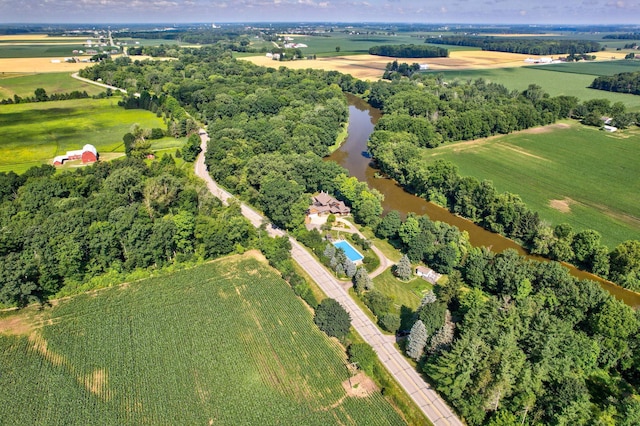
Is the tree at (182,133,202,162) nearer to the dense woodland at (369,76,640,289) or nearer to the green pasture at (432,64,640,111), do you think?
the dense woodland at (369,76,640,289)

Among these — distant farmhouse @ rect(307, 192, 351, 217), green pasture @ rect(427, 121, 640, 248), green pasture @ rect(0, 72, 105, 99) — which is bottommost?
distant farmhouse @ rect(307, 192, 351, 217)

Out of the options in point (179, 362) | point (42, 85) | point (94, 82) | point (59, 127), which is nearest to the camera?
point (179, 362)

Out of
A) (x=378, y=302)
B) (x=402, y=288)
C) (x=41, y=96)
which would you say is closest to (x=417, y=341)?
(x=378, y=302)

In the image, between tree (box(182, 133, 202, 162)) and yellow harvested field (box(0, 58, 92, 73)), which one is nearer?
tree (box(182, 133, 202, 162))

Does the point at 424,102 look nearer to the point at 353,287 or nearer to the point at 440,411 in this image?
the point at 353,287

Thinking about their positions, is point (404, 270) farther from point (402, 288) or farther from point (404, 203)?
point (404, 203)

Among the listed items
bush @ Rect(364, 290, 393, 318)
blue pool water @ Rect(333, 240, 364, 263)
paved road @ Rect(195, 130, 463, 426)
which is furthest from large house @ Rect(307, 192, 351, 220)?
bush @ Rect(364, 290, 393, 318)

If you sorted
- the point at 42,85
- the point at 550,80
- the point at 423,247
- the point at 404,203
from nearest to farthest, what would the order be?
the point at 423,247, the point at 404,203, the point at 42,85, the point at 550,80
